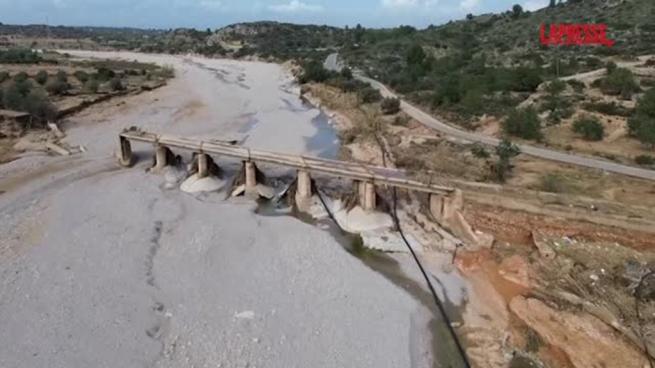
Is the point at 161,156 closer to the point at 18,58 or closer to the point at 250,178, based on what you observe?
the point at 250,178

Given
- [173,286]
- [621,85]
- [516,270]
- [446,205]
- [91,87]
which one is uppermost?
[621,85]

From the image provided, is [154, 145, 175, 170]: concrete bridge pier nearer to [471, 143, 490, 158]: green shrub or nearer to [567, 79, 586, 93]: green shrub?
[471, 143, 490, 158]: green shrub

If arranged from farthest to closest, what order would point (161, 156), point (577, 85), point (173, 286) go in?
1. point (577, 85)
2. point (161, 156)
3. point (173, 286)

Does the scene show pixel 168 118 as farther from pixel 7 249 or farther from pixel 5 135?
pixel 7 249

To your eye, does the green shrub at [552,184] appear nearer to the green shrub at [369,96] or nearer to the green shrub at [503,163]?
the green shrub at [503,163]

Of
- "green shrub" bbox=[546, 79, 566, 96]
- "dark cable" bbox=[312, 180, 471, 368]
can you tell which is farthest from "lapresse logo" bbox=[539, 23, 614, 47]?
"dark cable" bbox=[312, 180, 471, 368]

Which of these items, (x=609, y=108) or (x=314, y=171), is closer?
(x=314, y=171)

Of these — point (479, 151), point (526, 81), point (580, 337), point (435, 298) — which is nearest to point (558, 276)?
point (580, 337)
